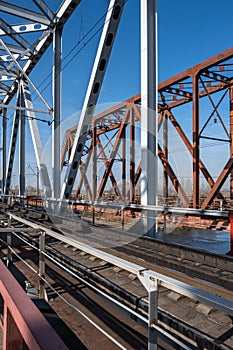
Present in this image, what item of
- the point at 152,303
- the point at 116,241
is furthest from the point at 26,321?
the point at 116,241

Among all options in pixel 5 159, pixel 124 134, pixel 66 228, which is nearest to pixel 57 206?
pixel 66 228

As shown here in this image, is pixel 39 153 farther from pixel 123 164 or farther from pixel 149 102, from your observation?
pixel 149 102

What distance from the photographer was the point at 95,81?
8570 millimetres

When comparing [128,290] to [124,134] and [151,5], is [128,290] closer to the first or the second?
[151,5]

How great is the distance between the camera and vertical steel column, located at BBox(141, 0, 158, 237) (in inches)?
250

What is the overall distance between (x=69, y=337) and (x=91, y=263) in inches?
72.7

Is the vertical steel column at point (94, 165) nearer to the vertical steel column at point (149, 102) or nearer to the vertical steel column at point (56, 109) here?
the vertical steel column at point (56, 109)

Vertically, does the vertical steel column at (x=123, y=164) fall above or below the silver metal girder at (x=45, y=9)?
below

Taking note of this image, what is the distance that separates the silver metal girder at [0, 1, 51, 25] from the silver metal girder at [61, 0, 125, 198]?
4603 mm

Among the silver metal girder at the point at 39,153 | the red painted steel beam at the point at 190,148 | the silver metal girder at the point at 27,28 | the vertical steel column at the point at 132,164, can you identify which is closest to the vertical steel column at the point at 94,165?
the vertical steel column at the point at 132,164

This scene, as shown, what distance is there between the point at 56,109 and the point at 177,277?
9926mm

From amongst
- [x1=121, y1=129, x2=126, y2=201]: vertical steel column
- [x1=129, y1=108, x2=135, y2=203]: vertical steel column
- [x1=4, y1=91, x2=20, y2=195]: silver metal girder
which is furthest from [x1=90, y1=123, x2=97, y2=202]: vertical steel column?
[x1=4, y1=91, x2=20, y2=195]: silver metal girder

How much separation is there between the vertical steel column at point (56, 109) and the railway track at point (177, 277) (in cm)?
628

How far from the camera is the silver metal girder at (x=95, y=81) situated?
7811mm
